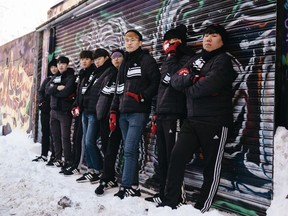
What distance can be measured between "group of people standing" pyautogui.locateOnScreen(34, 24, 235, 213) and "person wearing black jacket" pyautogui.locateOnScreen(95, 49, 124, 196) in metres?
0.01

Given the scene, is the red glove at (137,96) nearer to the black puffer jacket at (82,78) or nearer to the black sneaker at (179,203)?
the black sneaker at (179,203)

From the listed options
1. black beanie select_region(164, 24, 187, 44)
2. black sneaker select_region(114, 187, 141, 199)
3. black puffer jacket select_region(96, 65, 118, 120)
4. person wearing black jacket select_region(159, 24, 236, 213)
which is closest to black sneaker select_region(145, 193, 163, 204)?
black sneaker select_region(114, 187, 141, 199)

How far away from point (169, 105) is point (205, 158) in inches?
29.9

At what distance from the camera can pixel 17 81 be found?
11305mm

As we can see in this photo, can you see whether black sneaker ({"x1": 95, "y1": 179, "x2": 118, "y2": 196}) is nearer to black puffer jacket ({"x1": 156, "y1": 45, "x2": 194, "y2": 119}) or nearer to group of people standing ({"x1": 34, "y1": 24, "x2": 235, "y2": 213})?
group of people standing ({"x1": 34, "y1": 24, "x2": 235, "y2": 213})

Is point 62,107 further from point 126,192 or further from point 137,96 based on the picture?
point 126,192

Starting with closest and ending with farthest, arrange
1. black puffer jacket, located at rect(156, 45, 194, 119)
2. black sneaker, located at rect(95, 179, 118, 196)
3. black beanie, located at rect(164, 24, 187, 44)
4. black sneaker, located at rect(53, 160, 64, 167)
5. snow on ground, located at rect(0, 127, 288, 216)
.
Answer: snow on ground, located at rect(0, 127, 288, 216) → black puffer jacket, located at rect(156, 45, 194, 119) → black beanie, located at rect(164, 24, 187, 44) → black sneaker, located at rect(95, 179, 118, 196) → black sneaker, located at rect(53, 160, 64, 167)

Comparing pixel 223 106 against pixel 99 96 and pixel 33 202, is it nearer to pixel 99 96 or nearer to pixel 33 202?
pixel 99 96

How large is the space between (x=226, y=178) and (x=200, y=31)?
1.90m

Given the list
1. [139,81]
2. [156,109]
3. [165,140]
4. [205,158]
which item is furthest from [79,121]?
[205,158]

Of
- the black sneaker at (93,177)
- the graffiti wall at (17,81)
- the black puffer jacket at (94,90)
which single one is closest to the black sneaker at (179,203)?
the black sneaker at (93,177)

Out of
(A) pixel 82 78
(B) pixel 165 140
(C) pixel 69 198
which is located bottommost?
(C) pixel 69 198

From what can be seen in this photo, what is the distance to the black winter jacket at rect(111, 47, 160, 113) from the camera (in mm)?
3859

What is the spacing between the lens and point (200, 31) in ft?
12.8
